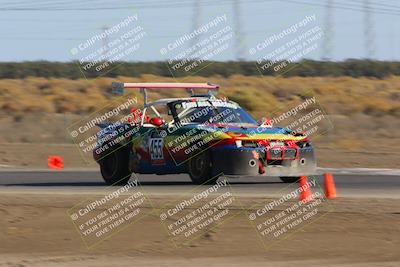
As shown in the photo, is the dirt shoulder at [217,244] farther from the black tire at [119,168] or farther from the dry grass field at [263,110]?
the dry grass field at [263,110]

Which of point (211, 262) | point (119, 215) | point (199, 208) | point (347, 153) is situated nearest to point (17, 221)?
point (119, 215)

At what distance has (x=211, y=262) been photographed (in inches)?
463

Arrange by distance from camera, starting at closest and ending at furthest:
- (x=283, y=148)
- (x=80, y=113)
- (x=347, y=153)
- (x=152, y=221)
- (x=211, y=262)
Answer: (x=211, y=262) < (x=152, y=221) < (x=283, y=148) < (x=347, y=153) < (x=80, y=113)

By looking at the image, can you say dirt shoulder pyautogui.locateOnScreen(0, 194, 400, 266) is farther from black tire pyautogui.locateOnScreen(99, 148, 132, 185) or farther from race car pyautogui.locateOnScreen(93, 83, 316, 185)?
black tire pyautogui.locateOnScreen(99, 148, 132, 185)

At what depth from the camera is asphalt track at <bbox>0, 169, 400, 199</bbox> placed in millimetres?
18280

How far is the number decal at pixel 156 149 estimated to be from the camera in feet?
64.6

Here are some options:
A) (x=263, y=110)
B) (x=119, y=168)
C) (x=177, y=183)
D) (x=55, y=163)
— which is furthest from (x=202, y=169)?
(x=263, y=110)

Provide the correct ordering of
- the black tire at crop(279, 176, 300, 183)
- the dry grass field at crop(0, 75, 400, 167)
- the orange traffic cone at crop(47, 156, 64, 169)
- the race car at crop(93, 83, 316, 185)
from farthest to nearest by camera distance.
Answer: the dry grass field at crop(0, 75, 400, 167) < the orange traffic cone at crop(47, 156, 64, 169) < the black tire at crop(279, 176, 300, 183) < the race car at crop(93, 83, 316, 185)

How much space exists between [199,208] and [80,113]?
32.8 metres

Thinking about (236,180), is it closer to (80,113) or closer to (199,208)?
(199,208)

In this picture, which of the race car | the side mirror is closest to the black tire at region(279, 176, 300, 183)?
the race car

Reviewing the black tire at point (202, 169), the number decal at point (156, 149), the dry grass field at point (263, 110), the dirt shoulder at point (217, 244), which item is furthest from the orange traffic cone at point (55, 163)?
→ the dirt shoulder at point (217, 244)

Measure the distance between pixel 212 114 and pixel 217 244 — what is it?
22.9ft

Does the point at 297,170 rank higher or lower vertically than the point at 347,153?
higher
